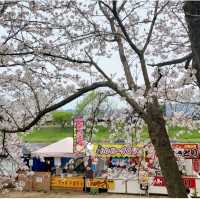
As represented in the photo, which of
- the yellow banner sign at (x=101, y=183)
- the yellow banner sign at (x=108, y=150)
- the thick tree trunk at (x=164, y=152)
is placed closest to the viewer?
the thick tree trunk at (x=164, y=152)

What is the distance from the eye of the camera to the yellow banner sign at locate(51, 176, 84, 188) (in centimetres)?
1992

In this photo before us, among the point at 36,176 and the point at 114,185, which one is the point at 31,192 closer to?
the point at 36,176

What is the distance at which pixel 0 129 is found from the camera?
6.91m

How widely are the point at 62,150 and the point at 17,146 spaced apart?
35.1 ft

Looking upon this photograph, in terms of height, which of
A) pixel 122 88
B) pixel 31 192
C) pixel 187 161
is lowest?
pixel 31 192

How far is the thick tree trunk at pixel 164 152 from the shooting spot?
6109 mm

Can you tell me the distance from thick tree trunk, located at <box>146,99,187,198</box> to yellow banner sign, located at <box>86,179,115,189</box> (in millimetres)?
13206

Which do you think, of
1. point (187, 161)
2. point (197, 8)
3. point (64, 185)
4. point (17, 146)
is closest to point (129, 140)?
point (17, 146)

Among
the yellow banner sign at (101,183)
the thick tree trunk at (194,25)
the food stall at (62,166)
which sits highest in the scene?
the thick tree trunk at (194,25)

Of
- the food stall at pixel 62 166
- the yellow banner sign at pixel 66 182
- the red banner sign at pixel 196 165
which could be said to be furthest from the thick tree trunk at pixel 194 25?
the yellow banner sign at pixel 66 182

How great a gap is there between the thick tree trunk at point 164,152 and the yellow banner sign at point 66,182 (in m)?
13.9

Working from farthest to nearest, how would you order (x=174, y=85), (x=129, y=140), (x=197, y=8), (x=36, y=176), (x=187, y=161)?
(x=36, y=176), (x=187, y=161), (x=129, y=140), (x=174, y=85), (x=197, y=8)

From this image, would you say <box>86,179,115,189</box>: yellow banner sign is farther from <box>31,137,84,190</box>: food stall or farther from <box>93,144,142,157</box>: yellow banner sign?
<box>93,144,142,157</box>: yellow banner sign

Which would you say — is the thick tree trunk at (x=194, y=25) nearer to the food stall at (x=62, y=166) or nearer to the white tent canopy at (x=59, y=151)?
the food stall at (x=62, y=166)
